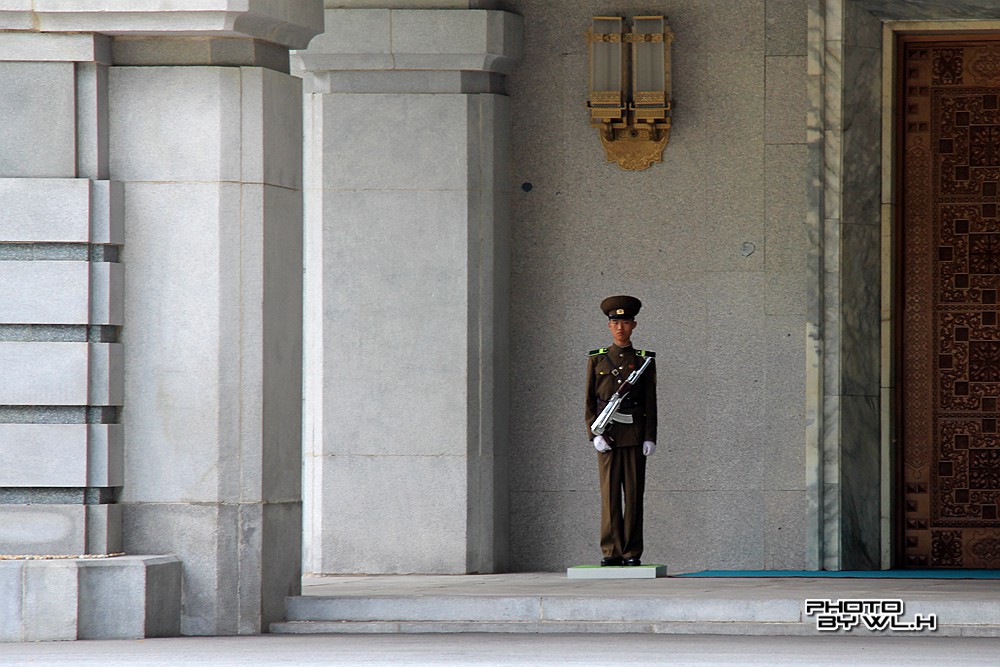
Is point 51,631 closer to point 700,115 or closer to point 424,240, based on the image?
point 424,240

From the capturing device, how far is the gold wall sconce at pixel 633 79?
14406 millimetres

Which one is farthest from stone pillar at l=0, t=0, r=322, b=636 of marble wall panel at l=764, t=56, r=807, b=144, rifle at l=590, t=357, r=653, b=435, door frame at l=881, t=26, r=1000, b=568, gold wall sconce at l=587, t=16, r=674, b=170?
door frame at l=881, t=26, r=1000, b=568

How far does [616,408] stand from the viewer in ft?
44.9

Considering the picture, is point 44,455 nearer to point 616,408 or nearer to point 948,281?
point 616,408

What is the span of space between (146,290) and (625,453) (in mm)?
4133

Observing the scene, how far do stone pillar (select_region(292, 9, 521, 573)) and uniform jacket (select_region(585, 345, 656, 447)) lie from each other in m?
0.93

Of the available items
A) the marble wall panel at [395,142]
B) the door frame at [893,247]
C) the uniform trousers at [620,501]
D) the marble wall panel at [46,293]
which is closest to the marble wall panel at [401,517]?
the uniform trousers at [620,501]

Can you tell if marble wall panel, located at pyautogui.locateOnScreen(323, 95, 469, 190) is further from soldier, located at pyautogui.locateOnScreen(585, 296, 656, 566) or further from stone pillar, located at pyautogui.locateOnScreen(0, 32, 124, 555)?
stone pillar, located at pyautogui.locateOnScreen(0, 32, 124, 555)

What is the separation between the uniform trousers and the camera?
13719 mm

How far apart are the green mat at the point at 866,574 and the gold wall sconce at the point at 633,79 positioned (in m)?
3.15

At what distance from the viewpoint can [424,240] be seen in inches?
562

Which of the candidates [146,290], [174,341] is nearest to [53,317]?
[146,290]

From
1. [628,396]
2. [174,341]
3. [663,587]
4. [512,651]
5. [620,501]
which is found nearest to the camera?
[512,651]

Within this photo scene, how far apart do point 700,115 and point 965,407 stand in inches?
118
